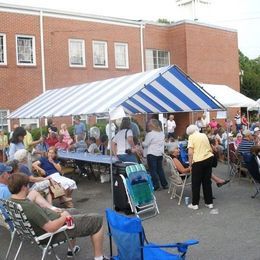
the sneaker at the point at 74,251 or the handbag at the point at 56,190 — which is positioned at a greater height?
the handbag at the point at 56,190

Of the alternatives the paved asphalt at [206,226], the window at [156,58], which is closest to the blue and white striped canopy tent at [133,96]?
the paved asphalt at [206,226]

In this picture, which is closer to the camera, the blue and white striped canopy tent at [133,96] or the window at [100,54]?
the blue and white striped canopy tent at [133,96]

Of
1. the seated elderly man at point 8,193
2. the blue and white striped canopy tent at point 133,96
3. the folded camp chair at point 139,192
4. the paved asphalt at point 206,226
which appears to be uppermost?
the blue and white striped canopy tent at point 133,96

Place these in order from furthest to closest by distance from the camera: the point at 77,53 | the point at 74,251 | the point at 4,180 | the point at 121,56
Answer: the point at 121,56
the point at 77,53
the point at 4,180
the point at 74,251

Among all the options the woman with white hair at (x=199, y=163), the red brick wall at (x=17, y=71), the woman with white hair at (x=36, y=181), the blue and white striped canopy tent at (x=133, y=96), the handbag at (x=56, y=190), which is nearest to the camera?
the woman with white hair at (x=36, y=181)

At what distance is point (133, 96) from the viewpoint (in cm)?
1086

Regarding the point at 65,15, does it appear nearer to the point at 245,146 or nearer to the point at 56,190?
the point at 245,146

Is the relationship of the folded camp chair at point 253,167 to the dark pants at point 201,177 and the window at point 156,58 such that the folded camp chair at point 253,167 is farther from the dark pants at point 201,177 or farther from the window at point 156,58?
the window at point 156,58

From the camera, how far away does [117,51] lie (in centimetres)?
2416

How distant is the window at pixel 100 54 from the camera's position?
914 inches

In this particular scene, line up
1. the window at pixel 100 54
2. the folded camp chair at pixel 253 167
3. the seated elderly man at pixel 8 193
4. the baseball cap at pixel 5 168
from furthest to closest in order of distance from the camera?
1. the window at pixel 100 54
2. the folded camp chair at pixel 253 167
3. the baseball cap at pixel 5 168
4. the seated elderly man at pixel 8 193

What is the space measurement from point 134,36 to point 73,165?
13563 millimetres

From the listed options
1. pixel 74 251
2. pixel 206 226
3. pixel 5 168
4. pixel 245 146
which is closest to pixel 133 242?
pixel 74 251

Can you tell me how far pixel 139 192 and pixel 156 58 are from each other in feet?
62.4
